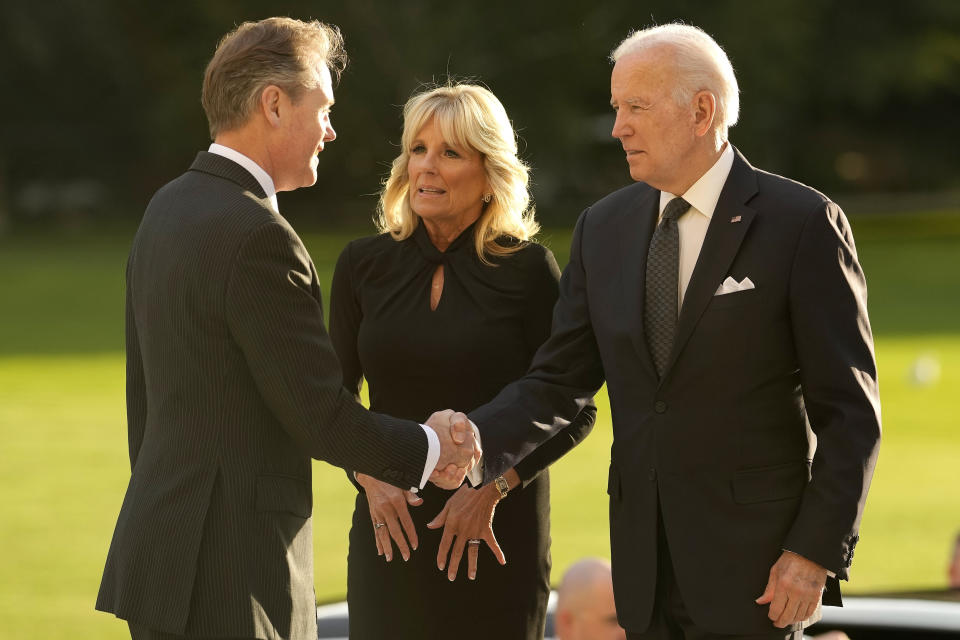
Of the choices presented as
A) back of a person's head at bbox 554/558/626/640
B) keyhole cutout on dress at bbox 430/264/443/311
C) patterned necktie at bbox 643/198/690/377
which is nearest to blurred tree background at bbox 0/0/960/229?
keyhole cutout on dress at bbox 430/264/443/311

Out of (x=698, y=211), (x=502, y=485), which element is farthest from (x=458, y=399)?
(x=698, y=211)

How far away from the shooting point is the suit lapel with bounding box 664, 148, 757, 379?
3.14 m

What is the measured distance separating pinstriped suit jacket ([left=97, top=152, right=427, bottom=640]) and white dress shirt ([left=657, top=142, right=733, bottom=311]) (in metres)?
0.85

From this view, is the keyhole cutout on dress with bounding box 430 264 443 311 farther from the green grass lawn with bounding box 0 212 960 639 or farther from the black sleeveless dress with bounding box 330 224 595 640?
the green grass lawn with bounding box 0 212 960 639

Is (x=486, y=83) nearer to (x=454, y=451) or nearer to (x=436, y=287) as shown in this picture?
(x=436, y=287)

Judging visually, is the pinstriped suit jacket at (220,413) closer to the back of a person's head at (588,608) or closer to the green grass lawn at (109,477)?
the back of a person's head at (588,608)

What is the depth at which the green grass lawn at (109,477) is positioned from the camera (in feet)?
26.1

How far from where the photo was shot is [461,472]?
364cm

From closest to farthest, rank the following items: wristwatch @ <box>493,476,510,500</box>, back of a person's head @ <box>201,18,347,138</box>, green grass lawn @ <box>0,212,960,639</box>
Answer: back of a person's head @ <box>201,18,347,138</box> < wristwatch @ <box>493,476,510,500</box> < green grass lawn @ <box>0,212,960,639</box>

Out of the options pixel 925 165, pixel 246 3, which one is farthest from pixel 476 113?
pixel 925 165

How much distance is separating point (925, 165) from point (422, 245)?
4822cm

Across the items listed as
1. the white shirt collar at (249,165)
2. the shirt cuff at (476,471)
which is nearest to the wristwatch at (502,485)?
the shirt cuff at (476,471)

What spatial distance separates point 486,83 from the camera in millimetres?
40594

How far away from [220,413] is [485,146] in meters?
1.49
